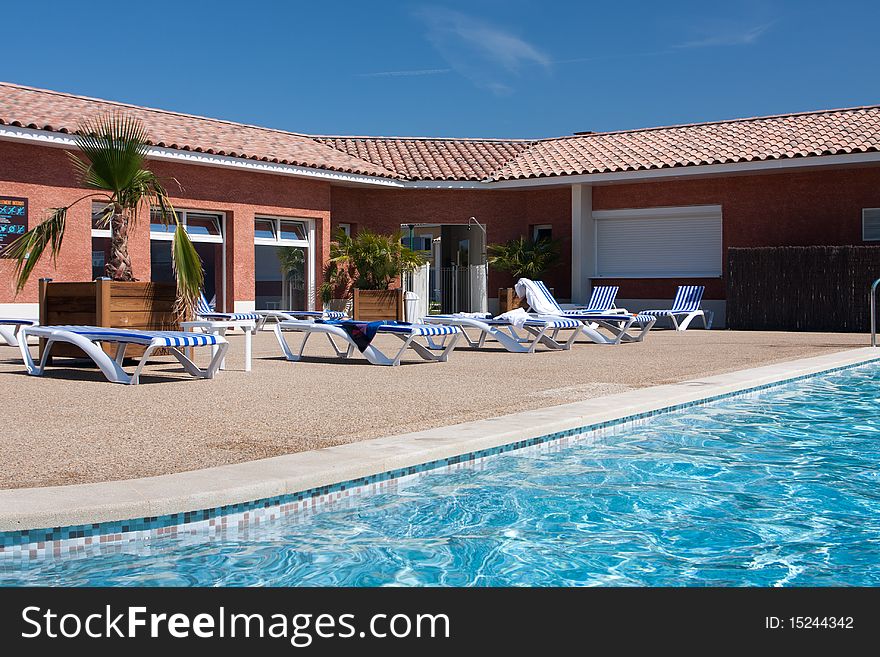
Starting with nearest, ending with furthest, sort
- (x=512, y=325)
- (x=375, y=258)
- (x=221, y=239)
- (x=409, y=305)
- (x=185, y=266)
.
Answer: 1. (x=185, y=266)
2. (x=512, y=325)
3. (x=221, y=239)
4. (x=409, y=305)
5. (x=375, y=258)

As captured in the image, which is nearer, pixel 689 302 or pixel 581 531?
pixel 581 531

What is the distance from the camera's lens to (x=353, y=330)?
12680 mm

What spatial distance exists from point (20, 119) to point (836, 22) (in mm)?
29701

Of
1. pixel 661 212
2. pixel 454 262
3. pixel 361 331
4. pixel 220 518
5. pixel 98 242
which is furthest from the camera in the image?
pixel 454 262

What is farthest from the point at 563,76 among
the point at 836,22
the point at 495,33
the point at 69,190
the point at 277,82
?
the point at 69,190

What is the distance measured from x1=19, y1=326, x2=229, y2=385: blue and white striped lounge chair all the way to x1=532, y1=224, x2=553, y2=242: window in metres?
16.2

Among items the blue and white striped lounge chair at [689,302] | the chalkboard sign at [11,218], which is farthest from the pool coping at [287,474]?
the blue and white striped lounge chair at [689,302]

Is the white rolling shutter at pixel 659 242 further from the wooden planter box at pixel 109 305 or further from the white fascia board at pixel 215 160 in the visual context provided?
the wooden planter box at pixel 109 305

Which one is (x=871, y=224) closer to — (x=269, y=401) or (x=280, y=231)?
(x=280, y=231)

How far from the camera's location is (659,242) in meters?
24.5

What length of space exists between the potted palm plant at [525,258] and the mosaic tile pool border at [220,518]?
1825 cm

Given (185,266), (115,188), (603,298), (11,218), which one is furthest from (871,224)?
(11,218)

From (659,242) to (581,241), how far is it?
6.30ft
